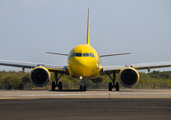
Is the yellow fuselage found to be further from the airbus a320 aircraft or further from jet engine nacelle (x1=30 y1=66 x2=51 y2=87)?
jet engine nacelle (x1=30 y1=66 x2=51 y2=87)

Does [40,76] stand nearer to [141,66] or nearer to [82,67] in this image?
[82,67]

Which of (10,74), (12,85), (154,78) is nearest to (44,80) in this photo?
(12,85)

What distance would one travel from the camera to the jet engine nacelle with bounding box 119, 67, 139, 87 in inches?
925

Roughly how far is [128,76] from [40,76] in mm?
7173

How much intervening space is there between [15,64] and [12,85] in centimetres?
1020

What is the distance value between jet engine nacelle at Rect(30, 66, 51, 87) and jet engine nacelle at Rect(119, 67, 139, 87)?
5956mm

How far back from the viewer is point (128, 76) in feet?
77.6

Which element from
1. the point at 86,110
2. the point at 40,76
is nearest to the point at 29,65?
the point at 40,76

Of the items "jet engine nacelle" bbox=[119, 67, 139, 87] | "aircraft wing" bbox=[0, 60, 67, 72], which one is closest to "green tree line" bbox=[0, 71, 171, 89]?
"aircraft wing" bbox=[0, 60, 67, 72]

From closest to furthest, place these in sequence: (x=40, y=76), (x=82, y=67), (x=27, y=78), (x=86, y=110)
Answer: (x=86, y=110) → (x=82, y=67) → (x=40, y=76) → (x=27, y=78)

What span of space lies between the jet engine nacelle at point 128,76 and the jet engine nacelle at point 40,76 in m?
5.96

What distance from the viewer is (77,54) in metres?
22.6

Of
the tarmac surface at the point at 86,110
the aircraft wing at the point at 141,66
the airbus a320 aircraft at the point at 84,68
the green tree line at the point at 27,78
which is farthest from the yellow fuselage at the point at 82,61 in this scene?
the green tree line at the point at 27,78

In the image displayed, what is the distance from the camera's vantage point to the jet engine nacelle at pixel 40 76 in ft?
78.6
